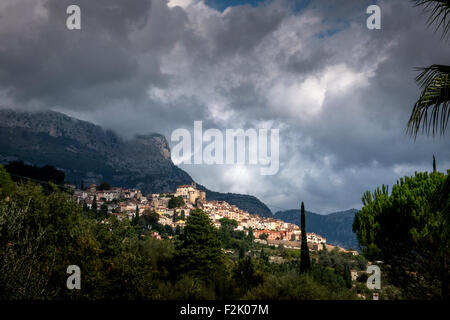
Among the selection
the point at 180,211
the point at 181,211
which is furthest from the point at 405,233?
the point at 180,211

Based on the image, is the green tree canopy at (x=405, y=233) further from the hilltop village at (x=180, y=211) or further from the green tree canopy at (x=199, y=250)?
the hilltop village at (x=180, y=211)

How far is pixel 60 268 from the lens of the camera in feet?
52.3

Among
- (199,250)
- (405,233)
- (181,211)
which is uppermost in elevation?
(181,211)

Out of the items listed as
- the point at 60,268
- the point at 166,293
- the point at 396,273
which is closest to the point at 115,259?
the point at 60,268

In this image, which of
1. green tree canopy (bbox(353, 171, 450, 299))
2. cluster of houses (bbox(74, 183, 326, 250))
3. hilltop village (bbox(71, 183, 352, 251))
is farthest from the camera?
hilltop village (bbox(71, 183, 352, 251))

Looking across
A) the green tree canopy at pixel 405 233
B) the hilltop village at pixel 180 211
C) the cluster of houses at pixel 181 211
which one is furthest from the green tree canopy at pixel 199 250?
the hilltop village at pixel 180 211

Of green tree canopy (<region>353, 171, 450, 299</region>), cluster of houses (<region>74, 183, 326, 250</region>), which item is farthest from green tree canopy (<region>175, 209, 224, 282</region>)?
cluster of houses (<region>74, 183, 326, 250</region>)

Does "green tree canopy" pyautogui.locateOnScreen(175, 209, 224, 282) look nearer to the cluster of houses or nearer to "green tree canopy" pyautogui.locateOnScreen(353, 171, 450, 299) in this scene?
"green tree canopy" pyautogui.locateOnScreen(353, 171, 450, 299)

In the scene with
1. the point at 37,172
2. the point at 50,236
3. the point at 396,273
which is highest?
the point at 37,172

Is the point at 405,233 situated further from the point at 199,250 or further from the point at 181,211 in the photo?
the point at 181,211

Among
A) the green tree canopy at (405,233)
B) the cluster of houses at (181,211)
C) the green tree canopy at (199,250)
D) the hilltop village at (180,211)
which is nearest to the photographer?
the green tree canopy at (405,233)

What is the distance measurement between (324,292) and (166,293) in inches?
339

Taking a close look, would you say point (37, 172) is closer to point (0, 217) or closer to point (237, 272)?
point (237, 272)
